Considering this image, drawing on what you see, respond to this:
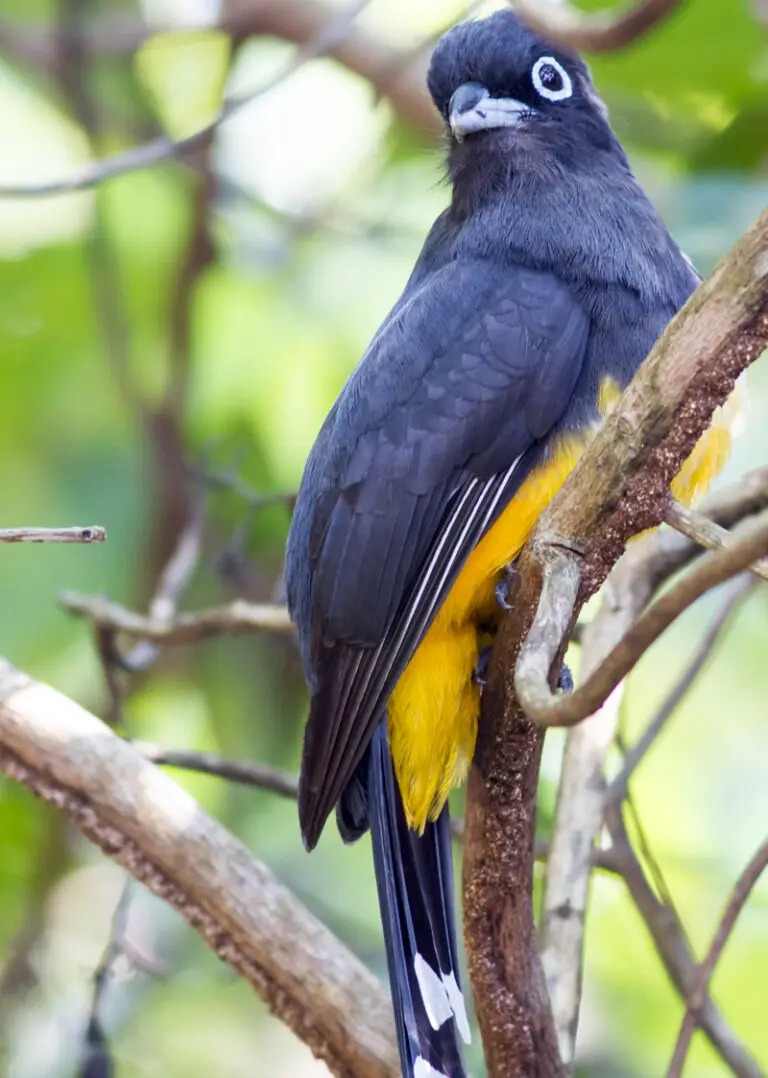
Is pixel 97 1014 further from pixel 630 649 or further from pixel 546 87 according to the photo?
pixel 546 87

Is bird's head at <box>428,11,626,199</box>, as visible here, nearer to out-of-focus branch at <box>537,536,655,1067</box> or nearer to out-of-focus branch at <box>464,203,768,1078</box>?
out-of-focus branch at <box>537,536,655,1067</box>

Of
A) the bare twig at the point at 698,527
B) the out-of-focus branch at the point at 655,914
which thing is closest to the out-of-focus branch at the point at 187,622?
the out-of-focus branch at the point at 655,914

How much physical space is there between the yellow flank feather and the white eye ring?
0.85 metres

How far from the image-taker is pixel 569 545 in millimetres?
2156

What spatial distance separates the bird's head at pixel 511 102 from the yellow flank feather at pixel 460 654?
2.36 ft

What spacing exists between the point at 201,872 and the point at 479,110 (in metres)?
1.72

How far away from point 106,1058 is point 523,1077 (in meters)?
1.15

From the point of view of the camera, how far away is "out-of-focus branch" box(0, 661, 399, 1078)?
2674 millimetres

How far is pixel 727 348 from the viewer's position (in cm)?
200

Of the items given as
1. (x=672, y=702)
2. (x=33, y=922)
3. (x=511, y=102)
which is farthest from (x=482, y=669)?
(x=33, y=922)

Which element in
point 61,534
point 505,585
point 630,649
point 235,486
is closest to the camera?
point 630,649

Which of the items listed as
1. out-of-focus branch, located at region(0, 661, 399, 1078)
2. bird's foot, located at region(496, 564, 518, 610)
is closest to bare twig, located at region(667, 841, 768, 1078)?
out-of-focus branch, located at region(0, 661, 399, 1078)

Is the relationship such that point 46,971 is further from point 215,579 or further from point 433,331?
point 433,331

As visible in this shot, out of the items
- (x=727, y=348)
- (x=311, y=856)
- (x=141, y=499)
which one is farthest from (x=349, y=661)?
(x=141, y=499)
